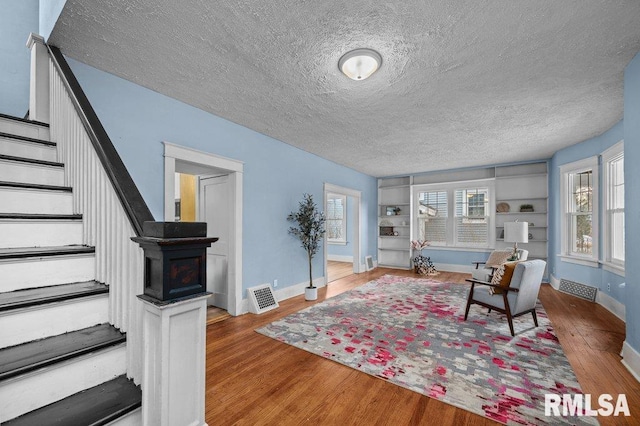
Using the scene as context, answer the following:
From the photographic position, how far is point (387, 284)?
221 inches

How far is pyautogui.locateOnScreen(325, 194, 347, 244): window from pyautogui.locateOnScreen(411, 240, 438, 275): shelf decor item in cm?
249

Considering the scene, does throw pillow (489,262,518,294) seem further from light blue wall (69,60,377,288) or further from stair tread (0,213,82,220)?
stair tread (0,213,82,220)

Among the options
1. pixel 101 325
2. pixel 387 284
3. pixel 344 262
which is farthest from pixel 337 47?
pixel 344 262

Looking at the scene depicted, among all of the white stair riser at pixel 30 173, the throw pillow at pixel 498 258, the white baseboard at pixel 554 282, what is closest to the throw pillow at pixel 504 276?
the throw pillow at pixel 498 258

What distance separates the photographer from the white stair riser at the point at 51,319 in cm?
121

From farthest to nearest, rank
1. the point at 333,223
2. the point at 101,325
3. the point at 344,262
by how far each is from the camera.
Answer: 1. the point at 333,223
2. the point at 344,262
3. the point at 101,325

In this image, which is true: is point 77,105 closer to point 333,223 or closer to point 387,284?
point 387,284

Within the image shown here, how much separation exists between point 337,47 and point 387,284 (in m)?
4.61

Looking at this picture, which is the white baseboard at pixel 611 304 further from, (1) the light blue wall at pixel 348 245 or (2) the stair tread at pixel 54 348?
(1) the light blue wall at pixel 348 245

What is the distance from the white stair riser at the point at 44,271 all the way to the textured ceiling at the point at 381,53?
168 cm

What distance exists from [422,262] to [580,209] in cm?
317

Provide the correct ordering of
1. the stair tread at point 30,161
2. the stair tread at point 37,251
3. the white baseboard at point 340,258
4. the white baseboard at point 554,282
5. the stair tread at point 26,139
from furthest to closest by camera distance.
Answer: the white baseboard at point 340,258 → the white baseboard at point 554,282 → the stair tread at point 26,139 → the stair tread at point 30,161 → the stair tread at point 37,251

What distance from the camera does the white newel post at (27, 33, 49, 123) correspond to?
222 cm

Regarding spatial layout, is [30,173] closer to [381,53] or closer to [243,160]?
[243,160]
